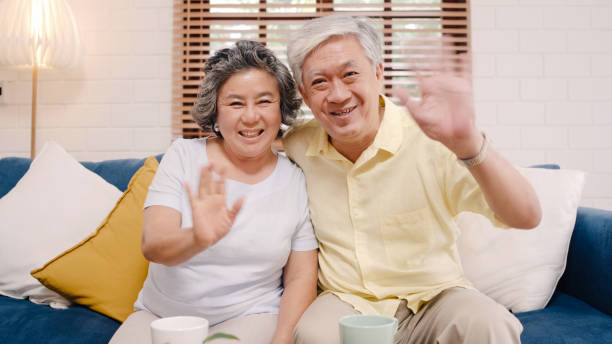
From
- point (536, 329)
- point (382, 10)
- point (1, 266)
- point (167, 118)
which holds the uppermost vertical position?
point (382, 10)

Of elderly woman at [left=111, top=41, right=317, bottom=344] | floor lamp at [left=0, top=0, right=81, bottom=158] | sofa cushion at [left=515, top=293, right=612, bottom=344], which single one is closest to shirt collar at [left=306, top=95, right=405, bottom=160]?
elderly woman at [left=111, top=41, right=317, bottom=344]

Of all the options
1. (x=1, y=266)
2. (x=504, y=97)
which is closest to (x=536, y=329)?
(x=504, y=97)

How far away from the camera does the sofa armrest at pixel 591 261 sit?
147 centimetres

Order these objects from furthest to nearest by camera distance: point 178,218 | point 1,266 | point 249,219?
point 1,266, point 249,219, point 178,218

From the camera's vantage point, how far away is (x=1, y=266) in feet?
5.49

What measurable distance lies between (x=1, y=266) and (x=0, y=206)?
0.78 ft

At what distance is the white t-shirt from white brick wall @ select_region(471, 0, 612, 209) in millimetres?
1548

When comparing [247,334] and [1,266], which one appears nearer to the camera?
[247,334]

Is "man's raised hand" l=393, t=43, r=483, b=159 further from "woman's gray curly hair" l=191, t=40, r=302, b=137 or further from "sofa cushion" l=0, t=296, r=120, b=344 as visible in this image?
"sofa cushion" l=0, t=296, r=120, b=344

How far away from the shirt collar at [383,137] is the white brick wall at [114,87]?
1.35m

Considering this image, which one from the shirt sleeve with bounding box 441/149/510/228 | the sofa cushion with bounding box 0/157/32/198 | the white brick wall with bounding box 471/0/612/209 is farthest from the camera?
the white brick wall with bounding box 471/0/612/209

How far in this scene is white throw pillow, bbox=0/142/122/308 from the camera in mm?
1665

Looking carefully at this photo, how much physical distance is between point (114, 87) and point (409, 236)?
6.34 feet

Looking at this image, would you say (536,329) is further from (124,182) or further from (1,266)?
(1,266)
